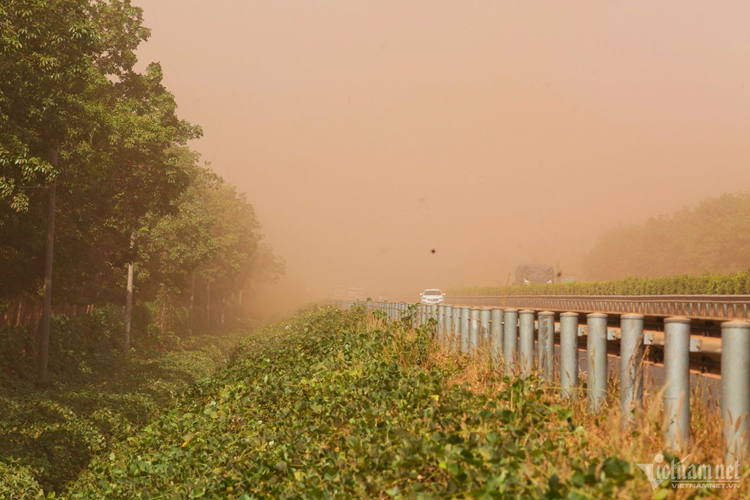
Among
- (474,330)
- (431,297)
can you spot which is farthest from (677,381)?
(431,297)

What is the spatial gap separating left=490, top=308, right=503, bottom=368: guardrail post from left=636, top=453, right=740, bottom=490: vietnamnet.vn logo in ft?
12.8

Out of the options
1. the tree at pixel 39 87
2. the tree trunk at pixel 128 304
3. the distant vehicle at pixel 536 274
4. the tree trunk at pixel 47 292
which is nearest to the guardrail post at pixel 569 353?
the tree at pixel 39 87

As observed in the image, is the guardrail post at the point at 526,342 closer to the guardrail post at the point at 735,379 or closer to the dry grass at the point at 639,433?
the dry grass at the point at 639,433

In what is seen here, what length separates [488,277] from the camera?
157375 millimetres

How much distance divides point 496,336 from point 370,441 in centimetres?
330

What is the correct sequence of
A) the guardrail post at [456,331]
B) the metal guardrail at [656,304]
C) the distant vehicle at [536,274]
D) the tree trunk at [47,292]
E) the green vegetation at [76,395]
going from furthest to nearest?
the distant vehicle at [536,274] → the metal guardrail at [656,304] → the tree trunk at [47,292] → the green vegetation at [76,395] → the guardrail post at [456,331]

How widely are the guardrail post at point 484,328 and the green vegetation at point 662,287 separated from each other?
15274mm

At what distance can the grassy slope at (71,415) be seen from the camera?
467 inches

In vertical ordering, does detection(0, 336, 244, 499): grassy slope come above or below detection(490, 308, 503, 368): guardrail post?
below

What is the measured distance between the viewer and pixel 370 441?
5.56 metres

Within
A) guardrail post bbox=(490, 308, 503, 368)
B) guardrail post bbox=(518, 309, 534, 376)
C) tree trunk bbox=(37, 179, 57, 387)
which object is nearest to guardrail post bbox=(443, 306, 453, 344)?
guardrail post bbox=(490, 308, 503, 368)

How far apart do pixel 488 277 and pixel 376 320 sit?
474 feet

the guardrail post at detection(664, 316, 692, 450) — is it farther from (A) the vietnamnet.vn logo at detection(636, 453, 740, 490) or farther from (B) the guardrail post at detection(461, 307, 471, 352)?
(B) the guardrail post at detection(461, 307, 471, 352)

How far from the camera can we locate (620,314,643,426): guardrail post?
5301mm
